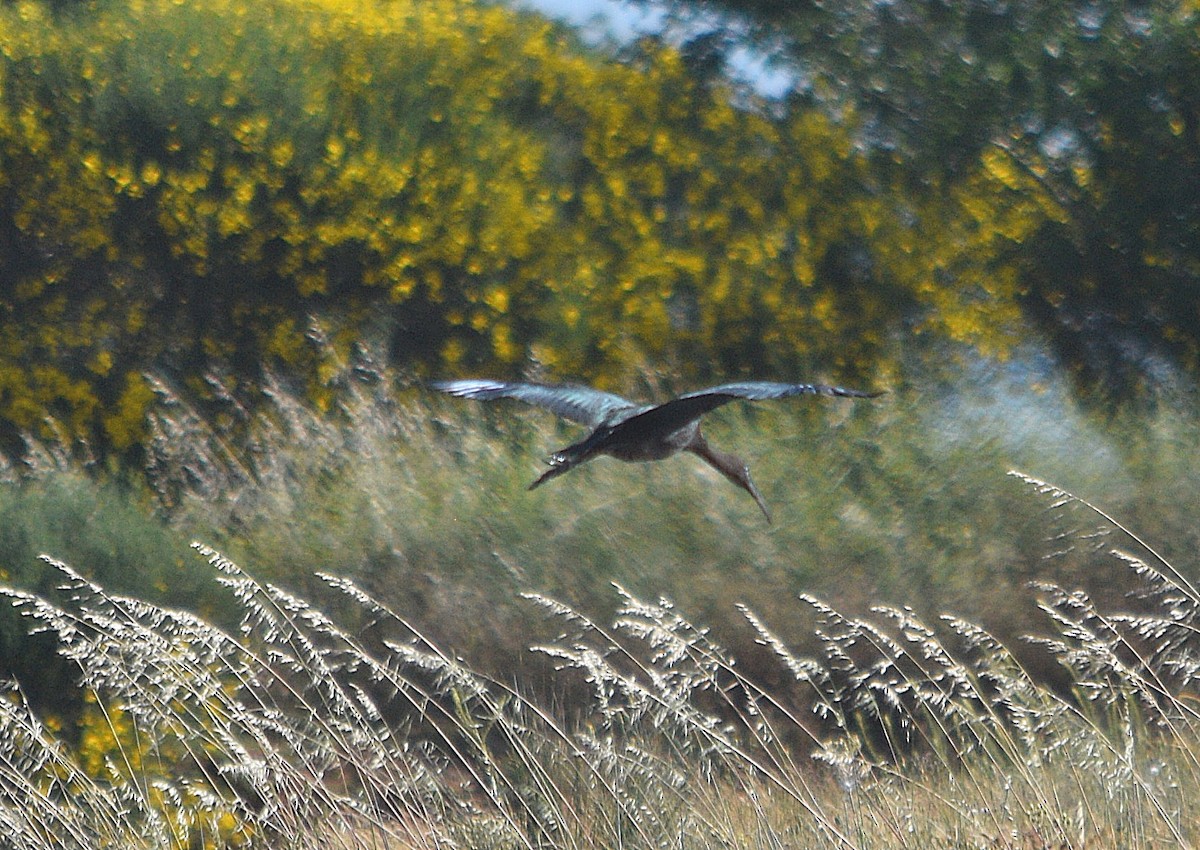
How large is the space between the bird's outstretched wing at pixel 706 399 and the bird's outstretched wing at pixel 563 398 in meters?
0.22

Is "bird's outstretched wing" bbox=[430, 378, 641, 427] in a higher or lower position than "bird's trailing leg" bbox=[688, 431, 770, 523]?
higher

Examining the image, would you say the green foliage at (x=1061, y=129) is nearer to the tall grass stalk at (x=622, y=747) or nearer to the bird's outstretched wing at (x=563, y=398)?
the tall grass stalk at (x=622, y=747)

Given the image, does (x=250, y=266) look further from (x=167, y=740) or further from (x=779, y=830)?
(x=779, y=830)

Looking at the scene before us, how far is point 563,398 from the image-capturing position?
3707 mm

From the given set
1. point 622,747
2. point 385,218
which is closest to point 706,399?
point 622,747

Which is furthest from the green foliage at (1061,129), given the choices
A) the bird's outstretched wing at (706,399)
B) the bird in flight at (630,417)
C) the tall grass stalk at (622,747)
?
the bird's outstretched wing at (706,399)

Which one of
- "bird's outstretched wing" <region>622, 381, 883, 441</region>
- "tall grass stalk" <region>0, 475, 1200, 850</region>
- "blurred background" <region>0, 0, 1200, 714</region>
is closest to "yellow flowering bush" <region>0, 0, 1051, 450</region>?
"blurred background" <region>0, 0, 1200, 714</region>

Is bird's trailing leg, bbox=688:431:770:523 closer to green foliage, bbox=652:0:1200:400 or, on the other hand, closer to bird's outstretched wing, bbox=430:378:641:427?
bird's outstretched wing, bbox=430:378:641:427

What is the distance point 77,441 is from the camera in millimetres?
→ 6480

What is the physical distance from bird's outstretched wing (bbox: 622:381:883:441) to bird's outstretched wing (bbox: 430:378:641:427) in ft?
0.71

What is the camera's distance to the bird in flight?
A: 318 cm

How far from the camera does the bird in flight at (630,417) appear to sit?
10.4 ft

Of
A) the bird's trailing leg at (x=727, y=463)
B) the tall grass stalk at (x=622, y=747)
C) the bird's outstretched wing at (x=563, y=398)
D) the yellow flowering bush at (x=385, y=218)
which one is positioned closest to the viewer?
the tall grass stalk at (x=622, y=747)

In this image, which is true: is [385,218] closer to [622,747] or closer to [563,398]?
[563,398]
